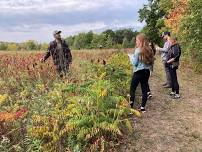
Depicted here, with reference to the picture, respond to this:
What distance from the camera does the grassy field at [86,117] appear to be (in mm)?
9945

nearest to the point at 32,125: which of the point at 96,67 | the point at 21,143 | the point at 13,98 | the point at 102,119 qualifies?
the point at 21,143

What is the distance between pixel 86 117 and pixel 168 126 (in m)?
2.74

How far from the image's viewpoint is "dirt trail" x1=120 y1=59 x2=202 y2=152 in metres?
10.9

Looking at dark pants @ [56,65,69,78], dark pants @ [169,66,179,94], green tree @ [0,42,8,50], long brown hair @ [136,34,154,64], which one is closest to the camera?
long brown hair @ [136,34,154,64]

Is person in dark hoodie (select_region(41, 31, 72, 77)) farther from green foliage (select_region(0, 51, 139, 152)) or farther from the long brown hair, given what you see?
the long brown hair

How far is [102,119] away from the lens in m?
10.6

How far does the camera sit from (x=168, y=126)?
1230cm

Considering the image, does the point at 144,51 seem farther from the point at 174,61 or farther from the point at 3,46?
the point at 3,46

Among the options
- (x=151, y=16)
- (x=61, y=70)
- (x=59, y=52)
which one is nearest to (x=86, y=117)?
(x=61, y=70)

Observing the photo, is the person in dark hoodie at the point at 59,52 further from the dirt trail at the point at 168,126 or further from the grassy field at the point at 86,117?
the dirt trail at the point at 168,126

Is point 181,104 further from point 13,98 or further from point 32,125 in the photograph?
point 32,125

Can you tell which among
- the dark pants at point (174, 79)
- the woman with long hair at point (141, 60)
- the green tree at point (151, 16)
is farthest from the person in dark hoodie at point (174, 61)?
the green tree at point (151, 16)

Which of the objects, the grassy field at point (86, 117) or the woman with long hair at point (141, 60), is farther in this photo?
the woman with long hair at point (141, 60)

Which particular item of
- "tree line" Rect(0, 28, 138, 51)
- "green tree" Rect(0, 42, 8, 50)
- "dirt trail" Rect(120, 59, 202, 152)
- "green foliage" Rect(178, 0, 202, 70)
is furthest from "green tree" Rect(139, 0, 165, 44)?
"dirt trail" Rect(120, 59, 202, 152)
